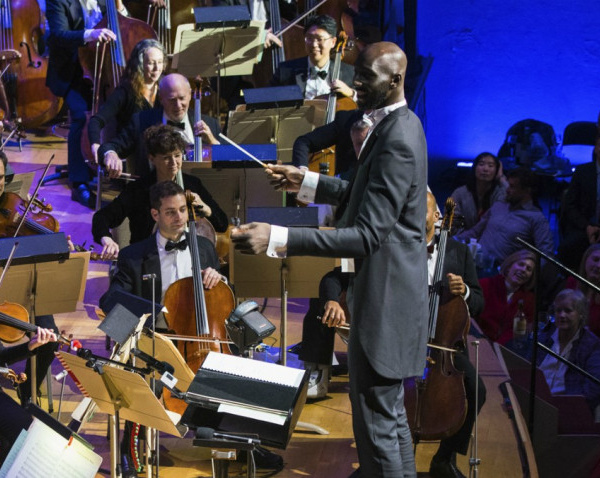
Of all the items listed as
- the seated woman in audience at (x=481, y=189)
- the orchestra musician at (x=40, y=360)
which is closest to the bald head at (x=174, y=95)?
the orchestra musician at (x=40, y=360)

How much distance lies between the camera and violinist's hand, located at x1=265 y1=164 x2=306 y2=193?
8.75 feet

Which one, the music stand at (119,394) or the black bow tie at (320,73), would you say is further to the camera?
the black bow tie at (320,73)

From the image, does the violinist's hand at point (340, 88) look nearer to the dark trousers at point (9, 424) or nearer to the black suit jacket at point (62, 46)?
the black suit jacket at point (62, 46)

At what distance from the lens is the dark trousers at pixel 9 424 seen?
131 inches

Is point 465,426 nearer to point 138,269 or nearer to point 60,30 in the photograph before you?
point 138,269

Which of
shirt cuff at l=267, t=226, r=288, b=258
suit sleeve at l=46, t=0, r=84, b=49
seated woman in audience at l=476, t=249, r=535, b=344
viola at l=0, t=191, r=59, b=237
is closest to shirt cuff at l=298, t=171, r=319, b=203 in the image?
shirt cuff at l=267, t=226, r=288, b=258

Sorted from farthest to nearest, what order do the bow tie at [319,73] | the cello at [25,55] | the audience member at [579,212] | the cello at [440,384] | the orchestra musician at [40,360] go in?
the cello at [25,55]
the bow tie at [319,73]
the audience member at [579,212]
the orchestra musician at [40,360]
the cello at [440,384]

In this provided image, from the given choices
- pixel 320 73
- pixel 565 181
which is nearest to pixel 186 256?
pixel 320 73

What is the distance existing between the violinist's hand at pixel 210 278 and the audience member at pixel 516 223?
2.19 m

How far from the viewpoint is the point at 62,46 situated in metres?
6.10

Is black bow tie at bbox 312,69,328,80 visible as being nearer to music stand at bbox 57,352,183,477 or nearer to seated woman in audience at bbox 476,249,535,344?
seated woman in audience at bbox 476,249,535,344

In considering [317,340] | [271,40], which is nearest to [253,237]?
[317,340]

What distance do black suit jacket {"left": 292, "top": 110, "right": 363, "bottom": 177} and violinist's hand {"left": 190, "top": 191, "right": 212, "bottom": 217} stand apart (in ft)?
2.07

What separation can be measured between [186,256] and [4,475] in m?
1.78
